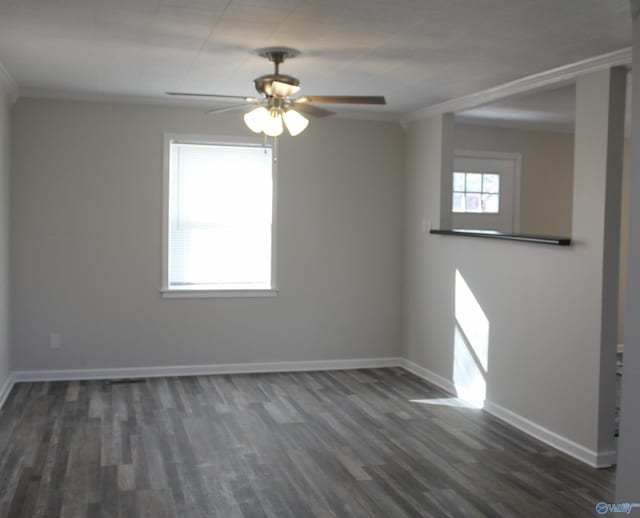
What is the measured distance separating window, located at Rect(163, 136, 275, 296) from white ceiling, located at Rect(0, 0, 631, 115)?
0.92 m

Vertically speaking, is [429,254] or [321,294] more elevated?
[429,254]

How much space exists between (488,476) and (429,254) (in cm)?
245

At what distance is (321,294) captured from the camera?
6082mm

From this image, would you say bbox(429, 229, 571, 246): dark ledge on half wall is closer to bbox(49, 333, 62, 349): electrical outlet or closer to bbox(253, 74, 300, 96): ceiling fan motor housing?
bbox(253, 74, 300, 96): ceiling fan motor housing

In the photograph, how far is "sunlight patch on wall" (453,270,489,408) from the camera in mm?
4934

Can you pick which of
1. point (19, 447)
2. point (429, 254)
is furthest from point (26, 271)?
point (429, 254)

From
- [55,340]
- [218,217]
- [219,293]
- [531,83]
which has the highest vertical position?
[531,83]

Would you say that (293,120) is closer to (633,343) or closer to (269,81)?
(269,81)

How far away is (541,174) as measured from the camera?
6906 mm

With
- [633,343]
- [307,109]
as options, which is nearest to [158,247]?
[307,109]

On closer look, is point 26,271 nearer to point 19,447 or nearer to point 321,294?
point 19,447

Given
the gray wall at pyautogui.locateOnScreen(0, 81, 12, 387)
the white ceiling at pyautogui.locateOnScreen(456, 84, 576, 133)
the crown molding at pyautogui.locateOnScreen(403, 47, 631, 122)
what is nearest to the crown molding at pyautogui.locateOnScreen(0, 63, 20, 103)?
the gray wall at pyautogui.locateOnScreen(0, 81, 12, 387)

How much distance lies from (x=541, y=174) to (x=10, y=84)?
4852mm

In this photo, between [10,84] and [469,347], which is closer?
[10,84]
